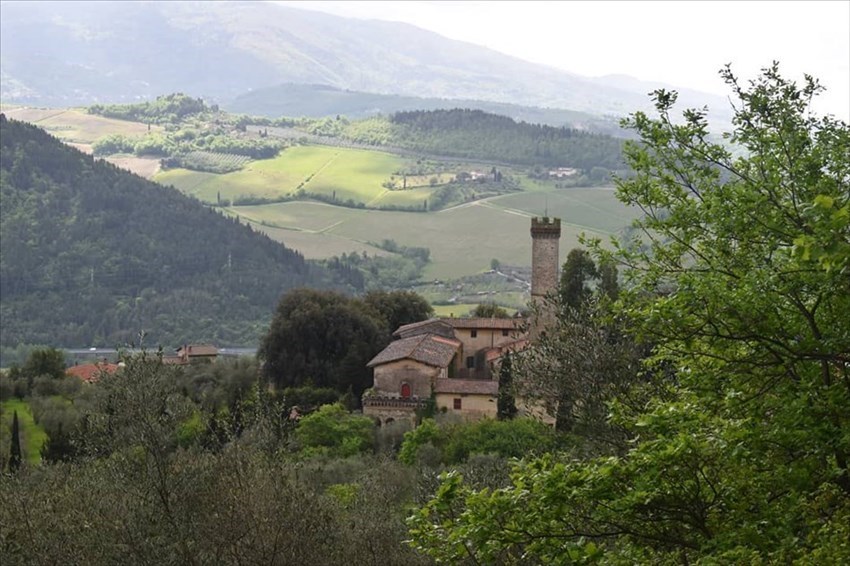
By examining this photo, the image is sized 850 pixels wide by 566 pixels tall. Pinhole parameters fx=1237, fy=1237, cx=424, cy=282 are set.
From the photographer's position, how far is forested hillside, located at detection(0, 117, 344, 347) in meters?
132

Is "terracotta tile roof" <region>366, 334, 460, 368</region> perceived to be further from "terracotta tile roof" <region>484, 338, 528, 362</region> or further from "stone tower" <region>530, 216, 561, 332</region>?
"stone tower" <region>530, 216, 561, 332</region>

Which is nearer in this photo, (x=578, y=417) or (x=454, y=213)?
(x=578, y=417)

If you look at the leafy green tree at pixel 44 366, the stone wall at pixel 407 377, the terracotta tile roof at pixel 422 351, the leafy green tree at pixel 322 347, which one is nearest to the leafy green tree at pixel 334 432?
the stone wall at pixel 407 377

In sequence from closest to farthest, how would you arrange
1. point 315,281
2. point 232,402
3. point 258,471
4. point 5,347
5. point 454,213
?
point 258,471 < point 232,402 < point 5,347 < point 315,281 < point 454,213

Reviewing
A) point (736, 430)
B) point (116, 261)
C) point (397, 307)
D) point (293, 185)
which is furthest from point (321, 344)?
point (293, 185)

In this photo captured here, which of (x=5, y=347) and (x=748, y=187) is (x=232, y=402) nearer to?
(x=748, y=187)

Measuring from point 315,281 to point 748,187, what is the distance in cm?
12967

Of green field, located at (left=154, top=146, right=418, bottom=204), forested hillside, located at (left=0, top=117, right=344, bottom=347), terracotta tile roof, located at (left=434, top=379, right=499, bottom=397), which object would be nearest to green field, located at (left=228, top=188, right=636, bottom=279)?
green field, located at (left=154, top=146, right=418, bottom=204)

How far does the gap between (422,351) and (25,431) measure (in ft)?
58.2

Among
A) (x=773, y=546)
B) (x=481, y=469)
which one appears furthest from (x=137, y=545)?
(x=773, y=546)

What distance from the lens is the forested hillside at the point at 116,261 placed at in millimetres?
131625

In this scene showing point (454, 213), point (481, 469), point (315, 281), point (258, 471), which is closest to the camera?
point (258, 471)

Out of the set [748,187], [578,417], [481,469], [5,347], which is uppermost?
[748,187]

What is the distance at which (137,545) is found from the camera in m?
20.6
